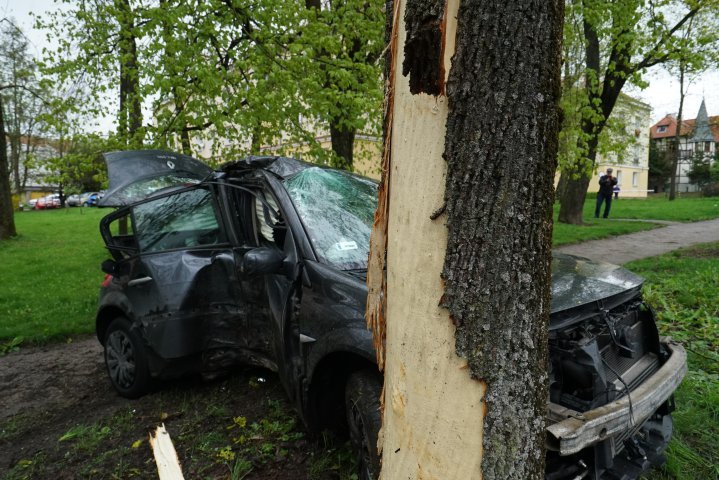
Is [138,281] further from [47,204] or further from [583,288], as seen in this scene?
[47,204]

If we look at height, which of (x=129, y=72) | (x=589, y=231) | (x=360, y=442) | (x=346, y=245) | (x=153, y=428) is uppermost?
(x=129, y=72)

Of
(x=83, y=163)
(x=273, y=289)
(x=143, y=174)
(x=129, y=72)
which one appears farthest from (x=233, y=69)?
(x=273, y=289)

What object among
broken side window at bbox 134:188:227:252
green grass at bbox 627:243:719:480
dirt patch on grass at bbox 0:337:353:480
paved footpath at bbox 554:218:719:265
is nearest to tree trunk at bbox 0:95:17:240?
dirt patch on grass at bbox 0:337:353:480

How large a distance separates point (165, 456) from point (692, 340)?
4.86m

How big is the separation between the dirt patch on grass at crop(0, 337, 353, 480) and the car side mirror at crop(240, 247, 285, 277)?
47.3 inches

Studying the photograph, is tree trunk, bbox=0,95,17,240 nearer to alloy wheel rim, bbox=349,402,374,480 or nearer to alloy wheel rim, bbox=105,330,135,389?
alloy wheel rim, bbox=105,330,135,389

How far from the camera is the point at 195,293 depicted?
3.88m

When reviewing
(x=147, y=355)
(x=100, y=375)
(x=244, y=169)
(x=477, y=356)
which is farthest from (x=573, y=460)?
(x=100, y=375)

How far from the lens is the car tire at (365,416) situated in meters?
2.45

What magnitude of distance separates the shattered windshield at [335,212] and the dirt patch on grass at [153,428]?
1.25 meters

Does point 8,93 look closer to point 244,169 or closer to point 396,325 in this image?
point 244,169

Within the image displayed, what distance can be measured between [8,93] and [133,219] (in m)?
24.9

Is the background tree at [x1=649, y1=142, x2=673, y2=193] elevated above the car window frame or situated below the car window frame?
above

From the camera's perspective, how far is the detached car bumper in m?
2.05
